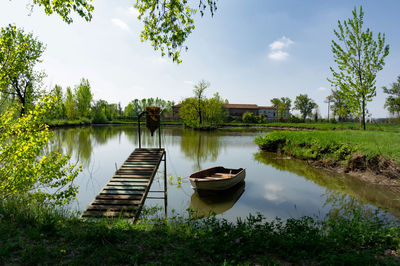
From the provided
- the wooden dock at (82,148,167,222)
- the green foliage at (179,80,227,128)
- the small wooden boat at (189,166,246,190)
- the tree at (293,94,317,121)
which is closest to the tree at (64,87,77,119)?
the green foliage at (179,80,227,128)

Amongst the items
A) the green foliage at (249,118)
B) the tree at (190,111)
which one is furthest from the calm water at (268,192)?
the green foliage at (249,118)

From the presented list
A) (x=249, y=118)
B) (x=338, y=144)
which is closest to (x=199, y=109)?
(x=249, y=118)

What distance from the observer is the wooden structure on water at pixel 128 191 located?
6.99 m

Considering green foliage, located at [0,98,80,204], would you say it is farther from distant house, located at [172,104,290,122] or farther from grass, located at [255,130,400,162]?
distant house, located at [172,104,290,122]

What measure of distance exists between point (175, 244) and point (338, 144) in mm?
15728

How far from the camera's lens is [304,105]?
3893 inches

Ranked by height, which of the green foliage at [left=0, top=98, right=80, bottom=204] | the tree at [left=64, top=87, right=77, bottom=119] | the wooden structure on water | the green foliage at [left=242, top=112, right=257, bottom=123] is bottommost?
the wooden structure on water

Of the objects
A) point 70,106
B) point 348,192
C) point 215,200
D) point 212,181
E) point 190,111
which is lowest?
point 215,200

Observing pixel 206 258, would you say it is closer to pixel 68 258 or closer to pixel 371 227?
pixel 68 258

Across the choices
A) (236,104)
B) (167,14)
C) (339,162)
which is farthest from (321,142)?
(236,104)

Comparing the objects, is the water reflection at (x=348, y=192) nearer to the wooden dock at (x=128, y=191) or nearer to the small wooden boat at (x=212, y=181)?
the small wooden boat at (x=212, y=181)

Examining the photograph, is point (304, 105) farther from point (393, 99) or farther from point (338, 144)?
point (338, 144)

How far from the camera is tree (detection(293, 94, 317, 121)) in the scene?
98.2 meters

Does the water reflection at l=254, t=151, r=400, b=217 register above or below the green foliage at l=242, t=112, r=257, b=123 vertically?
below
